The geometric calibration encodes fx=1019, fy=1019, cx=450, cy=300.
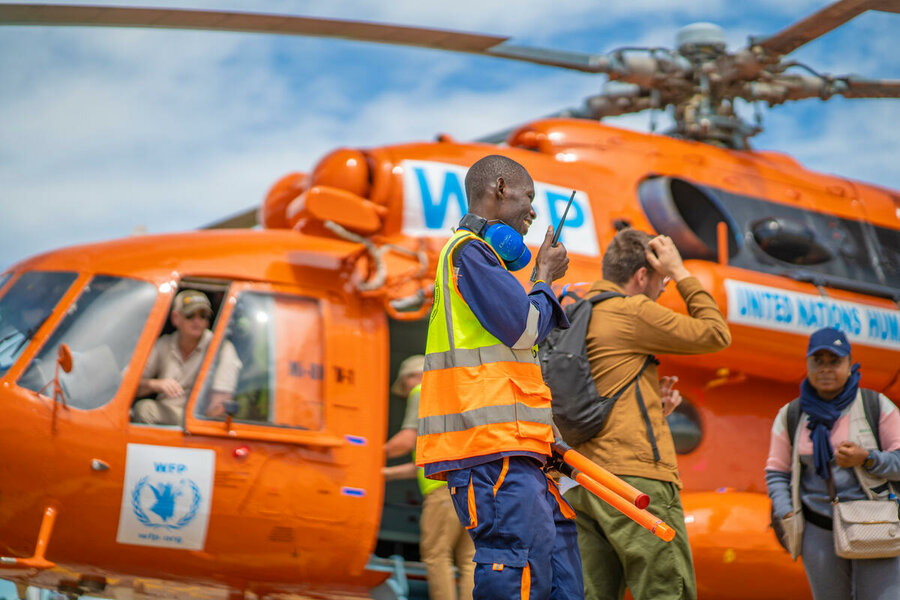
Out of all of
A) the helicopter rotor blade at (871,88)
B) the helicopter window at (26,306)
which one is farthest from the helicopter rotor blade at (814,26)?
the helicopter window at (26,306)

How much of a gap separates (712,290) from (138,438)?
354cm

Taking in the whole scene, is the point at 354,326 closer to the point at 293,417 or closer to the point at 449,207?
the point at 293,417

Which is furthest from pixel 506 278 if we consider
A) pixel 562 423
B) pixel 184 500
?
pixel 184 500

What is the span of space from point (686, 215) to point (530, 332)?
14.2 ft

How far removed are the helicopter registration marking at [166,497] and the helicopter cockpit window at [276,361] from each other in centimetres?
33

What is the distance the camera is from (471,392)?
3098 millimetres

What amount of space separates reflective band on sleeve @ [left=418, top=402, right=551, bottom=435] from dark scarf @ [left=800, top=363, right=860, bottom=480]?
6.25ft

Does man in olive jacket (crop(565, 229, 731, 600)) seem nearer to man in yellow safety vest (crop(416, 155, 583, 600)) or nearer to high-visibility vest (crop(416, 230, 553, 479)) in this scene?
man in yellow safety vest (crop(416, 155, 583, 600))

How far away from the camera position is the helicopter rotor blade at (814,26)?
597cm

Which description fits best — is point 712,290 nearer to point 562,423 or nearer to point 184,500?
point 562,423

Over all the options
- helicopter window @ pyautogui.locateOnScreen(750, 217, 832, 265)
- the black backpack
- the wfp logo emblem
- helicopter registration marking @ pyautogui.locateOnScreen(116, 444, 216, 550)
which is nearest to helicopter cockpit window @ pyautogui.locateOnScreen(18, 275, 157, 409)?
helicopter registration marking @ pyautogui.locateOnScreen(116, 444, 216, 550)

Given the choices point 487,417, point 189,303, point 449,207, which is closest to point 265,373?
point 189,303

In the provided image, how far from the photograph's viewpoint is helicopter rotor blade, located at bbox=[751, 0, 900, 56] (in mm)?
5974

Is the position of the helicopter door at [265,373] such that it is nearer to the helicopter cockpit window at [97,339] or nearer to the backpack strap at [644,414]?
the helicopter cockpit window at [97,339]
